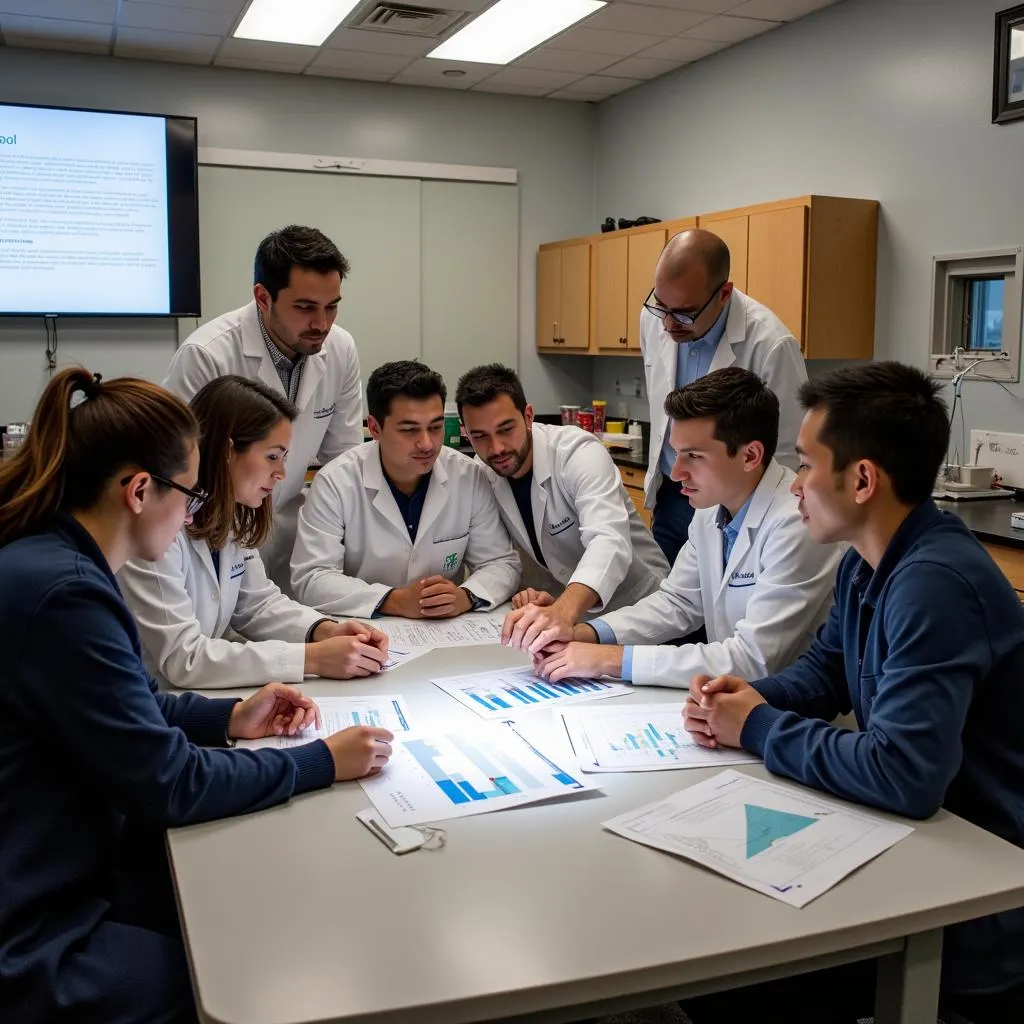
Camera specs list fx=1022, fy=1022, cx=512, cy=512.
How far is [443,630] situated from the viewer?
2203mm

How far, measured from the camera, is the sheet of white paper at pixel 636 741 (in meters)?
1.44

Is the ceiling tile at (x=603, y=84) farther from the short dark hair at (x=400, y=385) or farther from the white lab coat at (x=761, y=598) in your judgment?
the white lab coat at (x=761, y=598)

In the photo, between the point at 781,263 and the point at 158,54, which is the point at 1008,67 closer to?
the point at 781,263

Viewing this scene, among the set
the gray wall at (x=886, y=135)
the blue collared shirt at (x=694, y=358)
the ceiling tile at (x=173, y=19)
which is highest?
the ceiling tile at (x=173, y=19)

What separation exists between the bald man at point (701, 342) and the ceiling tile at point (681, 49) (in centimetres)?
225

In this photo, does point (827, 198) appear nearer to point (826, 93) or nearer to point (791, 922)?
point (826, 93)

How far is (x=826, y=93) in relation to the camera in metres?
4.26

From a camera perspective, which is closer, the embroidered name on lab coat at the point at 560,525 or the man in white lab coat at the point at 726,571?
the man in white lab coat at the point at 726,571

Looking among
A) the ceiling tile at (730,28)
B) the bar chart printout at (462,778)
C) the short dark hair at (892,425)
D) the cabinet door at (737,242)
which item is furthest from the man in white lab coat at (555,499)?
the ceiling tile at (730,28)

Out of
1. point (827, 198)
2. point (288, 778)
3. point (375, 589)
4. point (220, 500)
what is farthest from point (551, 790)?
point (827, 198)

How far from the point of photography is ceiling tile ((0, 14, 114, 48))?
171 inches

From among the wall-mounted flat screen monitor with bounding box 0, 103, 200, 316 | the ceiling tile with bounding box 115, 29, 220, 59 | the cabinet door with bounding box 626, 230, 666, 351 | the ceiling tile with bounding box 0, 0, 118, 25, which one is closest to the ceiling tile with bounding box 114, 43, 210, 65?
the ceiling tile with bounding box 115, 29, 220, 59

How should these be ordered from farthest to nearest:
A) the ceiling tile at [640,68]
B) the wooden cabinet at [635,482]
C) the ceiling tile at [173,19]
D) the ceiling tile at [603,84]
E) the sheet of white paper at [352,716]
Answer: the ceiling tile at [603,84] < the ceiling tile at [640,68] < the wooden cabinet at [635,482] < the ceiling tile at [173,19] < the sheet of white paper at [352,716]

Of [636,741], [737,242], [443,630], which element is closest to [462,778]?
[636,741]
